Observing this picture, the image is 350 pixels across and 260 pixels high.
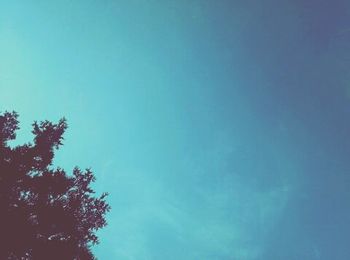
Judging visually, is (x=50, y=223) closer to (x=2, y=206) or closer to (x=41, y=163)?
(x=2, y=206)

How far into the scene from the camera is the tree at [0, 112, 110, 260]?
49.3 ft

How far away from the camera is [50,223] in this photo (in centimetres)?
1562

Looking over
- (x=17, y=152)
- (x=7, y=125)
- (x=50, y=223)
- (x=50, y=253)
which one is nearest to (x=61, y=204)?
(x=50, y=223)

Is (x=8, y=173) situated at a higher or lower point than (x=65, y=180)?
lower

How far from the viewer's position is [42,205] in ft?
52.2

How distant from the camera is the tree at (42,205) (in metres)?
15.0

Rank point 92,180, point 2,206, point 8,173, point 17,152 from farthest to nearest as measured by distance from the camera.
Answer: point 92,180
point 17,152
point 8,173
point 2,206

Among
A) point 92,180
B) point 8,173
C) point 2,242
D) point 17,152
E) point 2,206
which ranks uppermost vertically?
point 92,180

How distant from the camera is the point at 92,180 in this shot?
18484mm

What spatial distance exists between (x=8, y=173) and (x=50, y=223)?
2886mm

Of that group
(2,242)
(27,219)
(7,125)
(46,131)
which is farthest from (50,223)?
(7,125)

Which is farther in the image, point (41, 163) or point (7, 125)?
point (7, 125)

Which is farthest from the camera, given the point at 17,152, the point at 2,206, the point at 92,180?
the point at 92,180

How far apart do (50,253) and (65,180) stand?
10.8 feet
